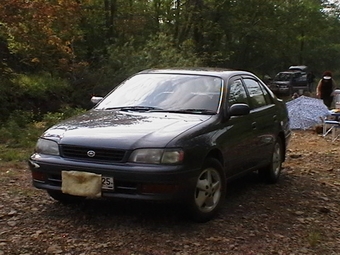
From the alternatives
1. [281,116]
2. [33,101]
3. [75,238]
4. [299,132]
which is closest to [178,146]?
[75,238]

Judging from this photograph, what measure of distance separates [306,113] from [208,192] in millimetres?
10342

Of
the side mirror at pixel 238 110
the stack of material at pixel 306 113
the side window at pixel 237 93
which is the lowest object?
the stack of material at pixel 306 113

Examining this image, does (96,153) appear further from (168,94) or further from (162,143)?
(168,94)

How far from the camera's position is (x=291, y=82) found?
3166 cm

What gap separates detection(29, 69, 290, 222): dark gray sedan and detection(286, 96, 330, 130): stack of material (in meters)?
8.28

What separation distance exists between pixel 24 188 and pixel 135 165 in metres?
2.29

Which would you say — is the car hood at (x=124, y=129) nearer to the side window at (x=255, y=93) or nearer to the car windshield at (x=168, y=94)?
the car windshield at (x=168, y=94)

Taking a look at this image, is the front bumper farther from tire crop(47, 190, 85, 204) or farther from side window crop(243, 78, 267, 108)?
side window crop(243, 78, 267, 108)

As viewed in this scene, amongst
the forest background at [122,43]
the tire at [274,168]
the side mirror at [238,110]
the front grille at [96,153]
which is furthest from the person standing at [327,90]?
the front grille at [96,153]

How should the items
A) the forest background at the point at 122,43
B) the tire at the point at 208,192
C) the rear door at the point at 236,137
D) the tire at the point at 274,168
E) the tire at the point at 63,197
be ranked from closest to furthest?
the tire at the point at 208,192 → the tire at the point at 63,197 → the rear door at the point at 236,137 → the tire at the point at 274,168 → the forest background at the point at 122,43

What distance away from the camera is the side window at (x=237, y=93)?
630 cm

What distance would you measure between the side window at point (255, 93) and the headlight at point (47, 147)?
8.64ft

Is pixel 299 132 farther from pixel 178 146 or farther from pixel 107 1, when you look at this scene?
pixel 107 1

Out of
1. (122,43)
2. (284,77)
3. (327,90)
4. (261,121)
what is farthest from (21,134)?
(284,77)
